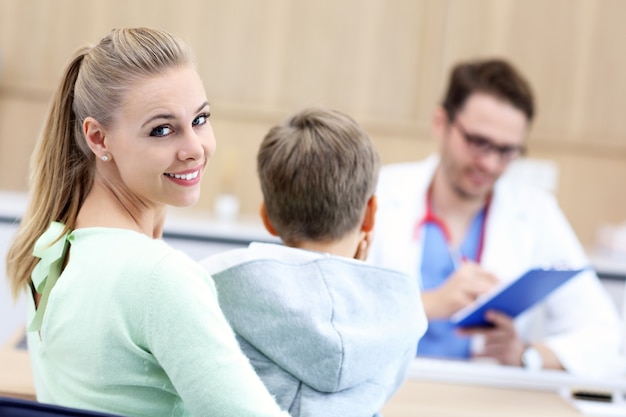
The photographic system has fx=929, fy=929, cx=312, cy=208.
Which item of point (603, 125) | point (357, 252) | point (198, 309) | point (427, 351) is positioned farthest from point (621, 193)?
point (198, 309)

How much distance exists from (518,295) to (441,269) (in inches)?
22.6

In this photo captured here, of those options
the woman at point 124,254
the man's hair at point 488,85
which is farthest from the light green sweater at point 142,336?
the man's hair at point 488,85

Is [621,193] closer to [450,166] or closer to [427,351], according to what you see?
[450,166]

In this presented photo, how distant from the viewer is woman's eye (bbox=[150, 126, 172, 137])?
1.21 meters

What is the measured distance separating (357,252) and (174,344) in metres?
0.55

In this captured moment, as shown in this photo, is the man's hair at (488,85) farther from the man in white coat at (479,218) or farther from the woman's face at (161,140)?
the woman's face at (161,140)

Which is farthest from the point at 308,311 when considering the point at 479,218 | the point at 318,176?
the point at 479,218

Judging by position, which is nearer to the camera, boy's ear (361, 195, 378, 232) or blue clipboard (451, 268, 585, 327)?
boy's ear (361, 195, 378, 232)

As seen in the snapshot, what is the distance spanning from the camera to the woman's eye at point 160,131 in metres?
1.21

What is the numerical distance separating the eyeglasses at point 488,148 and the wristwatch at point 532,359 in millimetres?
654

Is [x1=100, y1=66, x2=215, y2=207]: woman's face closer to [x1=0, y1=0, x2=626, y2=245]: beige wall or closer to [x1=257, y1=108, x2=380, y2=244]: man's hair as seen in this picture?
[x1=257, y1=108, x2=380, y2=244]: man's hair

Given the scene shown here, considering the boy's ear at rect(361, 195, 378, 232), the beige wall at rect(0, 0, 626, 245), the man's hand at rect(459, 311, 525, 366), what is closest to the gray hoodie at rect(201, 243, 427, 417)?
the boy's ear at rect(361, 195, 378, 232)

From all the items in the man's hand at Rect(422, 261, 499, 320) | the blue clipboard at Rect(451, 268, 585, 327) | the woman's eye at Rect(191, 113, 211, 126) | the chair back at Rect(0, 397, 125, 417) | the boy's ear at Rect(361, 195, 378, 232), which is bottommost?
the man's hand at Rect(422, 261, 499, 320)

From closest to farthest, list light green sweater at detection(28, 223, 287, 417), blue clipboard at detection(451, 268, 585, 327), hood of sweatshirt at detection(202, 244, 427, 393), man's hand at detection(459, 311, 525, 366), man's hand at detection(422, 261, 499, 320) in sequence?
light green sweater at detection(28, 223, 287, 417), hood of sweatshirt at detection(202, 244, 427, 393), blue clipboard at detection(451, 268, 585, 327), man's hand at detection(459, 311, 525, 366), man's hand at detection(422, 261, 499, 320)
